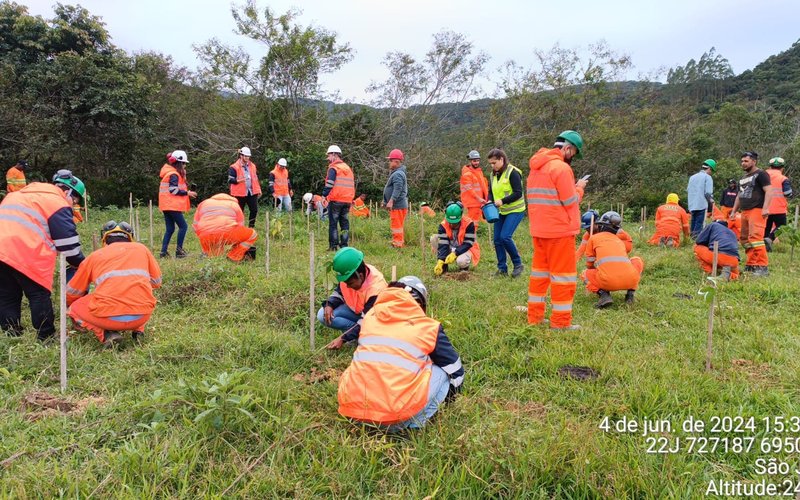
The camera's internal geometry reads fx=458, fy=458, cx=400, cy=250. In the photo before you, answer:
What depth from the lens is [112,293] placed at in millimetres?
3814

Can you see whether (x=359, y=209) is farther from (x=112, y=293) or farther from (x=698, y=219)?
(x=112, y=293)

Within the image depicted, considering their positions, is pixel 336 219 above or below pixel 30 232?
below

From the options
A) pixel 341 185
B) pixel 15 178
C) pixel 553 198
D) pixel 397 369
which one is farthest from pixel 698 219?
pixel 15 178

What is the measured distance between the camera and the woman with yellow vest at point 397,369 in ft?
8.27

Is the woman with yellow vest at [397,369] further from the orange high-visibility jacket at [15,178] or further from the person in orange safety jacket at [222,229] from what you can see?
the orange high-visibility jacket at [15,178]

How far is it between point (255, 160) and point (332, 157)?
392 inches

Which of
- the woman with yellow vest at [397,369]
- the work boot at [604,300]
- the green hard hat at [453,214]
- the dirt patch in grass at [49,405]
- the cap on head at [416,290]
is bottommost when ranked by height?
the dirt patch in grass at [49,405]

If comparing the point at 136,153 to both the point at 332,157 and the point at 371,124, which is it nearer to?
the point at 371,124

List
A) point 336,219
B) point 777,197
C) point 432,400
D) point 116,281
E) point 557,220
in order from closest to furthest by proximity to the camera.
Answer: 1. point 432,400
2. point 116,281
3. point 557,220
4. point 777,197
5. point 336,219

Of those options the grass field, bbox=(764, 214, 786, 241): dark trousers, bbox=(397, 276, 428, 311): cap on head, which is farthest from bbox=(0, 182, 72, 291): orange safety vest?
bbox=(764, 214, 786, 241): dark trousers

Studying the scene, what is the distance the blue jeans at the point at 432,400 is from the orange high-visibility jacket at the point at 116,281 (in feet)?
8.62

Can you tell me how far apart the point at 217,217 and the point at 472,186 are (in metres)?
4.68

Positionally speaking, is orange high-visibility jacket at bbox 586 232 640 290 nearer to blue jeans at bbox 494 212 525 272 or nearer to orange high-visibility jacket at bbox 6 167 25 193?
blue jeans at bbox 494 212 525 272

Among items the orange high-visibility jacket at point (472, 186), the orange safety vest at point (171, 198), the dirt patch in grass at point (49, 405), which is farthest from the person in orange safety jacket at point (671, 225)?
the dirt patch in grass at point (49, 405)
